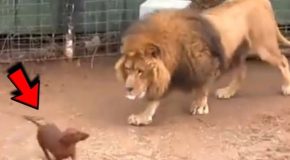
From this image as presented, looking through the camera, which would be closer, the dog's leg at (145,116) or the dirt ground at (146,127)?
the dirt ground at (146,127)

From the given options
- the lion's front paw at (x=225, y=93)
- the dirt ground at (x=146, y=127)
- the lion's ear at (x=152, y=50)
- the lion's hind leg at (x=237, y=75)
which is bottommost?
the dirt ground at (x=146, y=127)

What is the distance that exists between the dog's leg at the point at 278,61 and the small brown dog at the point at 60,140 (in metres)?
2.33

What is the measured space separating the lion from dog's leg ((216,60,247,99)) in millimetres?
150

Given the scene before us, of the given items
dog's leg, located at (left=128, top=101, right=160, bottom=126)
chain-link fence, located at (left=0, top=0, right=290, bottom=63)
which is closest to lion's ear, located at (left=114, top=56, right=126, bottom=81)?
dog's leg, located at (left=128, top=101, right=160, bottom=126)

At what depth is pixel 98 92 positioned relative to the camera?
619 cm

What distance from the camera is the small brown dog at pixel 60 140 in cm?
402

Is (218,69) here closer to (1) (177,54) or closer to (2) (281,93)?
(1) (177,54)

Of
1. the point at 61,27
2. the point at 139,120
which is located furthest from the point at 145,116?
the point at 61,27

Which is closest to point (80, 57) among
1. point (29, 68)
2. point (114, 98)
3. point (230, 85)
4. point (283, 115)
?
point (29, 68)

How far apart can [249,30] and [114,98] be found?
3.93 feet

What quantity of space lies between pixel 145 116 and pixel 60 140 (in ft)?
4.86

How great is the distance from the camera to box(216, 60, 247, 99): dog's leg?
6121 mm

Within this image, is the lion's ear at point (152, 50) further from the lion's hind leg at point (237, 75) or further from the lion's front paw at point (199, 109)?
the lion's hind leg at point (237, 75)

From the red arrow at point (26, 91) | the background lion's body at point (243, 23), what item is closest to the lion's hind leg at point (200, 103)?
the background lion's body at point (243, 23)
